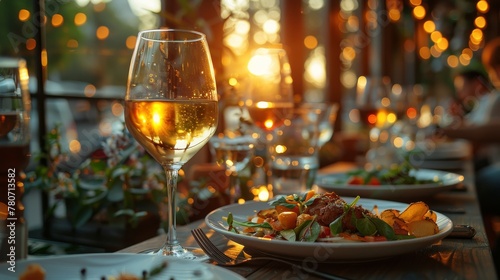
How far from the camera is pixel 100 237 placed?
1236 millimetres

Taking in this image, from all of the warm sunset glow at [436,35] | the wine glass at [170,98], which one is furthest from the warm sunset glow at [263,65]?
the warm sunset glow at [436,35]

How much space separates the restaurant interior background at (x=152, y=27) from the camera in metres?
1.63

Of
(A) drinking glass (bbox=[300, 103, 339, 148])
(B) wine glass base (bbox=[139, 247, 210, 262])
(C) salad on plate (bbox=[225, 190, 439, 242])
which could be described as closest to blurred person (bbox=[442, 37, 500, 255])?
(A) drinking glass (bbox=[300, 103, 339, 148])

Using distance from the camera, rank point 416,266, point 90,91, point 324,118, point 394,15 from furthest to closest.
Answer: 1. point 394,15
2. point 90,91
3. point 324,118
4. point 416,266

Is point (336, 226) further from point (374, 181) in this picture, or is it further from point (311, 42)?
point (311, 42)

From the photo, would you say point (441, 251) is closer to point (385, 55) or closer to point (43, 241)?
point (43, 241)

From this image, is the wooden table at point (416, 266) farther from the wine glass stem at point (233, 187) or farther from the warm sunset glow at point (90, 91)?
the warm sunset glow at point (90, 91)

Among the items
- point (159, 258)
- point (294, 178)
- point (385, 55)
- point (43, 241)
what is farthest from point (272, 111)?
point (385, 55)

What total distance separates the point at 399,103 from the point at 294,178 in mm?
1399

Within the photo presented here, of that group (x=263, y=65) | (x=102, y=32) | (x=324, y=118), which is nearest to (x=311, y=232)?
(x=263, y=65)

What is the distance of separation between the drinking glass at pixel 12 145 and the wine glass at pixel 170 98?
0.21 metres

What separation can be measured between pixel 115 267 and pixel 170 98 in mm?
262

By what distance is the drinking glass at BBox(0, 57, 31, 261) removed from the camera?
90 cm

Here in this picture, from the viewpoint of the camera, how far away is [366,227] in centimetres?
78
